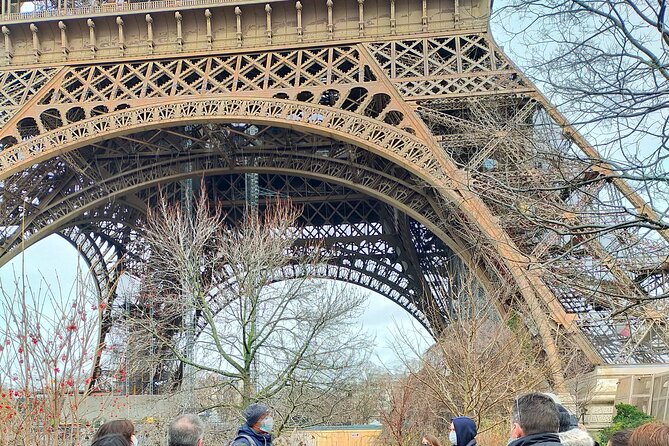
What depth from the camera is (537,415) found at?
10.8ft

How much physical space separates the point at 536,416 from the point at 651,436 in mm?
508

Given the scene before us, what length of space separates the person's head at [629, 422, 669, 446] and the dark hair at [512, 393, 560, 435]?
0.36 metres

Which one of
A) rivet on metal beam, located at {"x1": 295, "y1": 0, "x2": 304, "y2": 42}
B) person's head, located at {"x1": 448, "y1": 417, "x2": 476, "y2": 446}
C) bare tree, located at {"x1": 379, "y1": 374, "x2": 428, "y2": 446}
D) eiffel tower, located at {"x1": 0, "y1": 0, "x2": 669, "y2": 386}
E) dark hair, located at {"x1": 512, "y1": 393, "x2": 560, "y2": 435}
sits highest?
rivet on metal beam, located at {"x1": 295, "y1": 0, "x2": 304, "y2": 42}

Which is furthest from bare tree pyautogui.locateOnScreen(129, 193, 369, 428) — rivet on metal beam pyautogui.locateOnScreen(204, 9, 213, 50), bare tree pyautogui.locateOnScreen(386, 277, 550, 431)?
rivet on metal beam pyautogui.locateOnScreen(204, 9, 213, 50)

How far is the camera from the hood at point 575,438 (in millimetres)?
3477

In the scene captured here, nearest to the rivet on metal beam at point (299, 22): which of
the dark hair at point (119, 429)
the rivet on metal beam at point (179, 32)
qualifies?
the rivet on metal beam at point (179, 32)

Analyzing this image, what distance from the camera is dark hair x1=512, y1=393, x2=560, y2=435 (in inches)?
129

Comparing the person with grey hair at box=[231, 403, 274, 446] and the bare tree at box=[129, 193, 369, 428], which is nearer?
the person with grey hair at box=[231, 403, 274, 446]

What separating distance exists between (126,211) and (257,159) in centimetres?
848

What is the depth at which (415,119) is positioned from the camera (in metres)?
17.2

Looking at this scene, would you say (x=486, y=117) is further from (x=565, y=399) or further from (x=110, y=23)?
(x=110, y=23)

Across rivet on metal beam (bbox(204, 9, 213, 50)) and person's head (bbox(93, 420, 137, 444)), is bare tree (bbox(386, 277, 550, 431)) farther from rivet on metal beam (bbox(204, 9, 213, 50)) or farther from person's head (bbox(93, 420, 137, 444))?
rivet on metal beam (bbox(204, 9, 213, 50))

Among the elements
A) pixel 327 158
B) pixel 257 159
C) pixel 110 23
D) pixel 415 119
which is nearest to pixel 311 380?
pixel 415 119

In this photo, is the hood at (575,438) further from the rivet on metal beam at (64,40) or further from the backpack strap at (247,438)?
the rivet on metal beam at (64,40)
